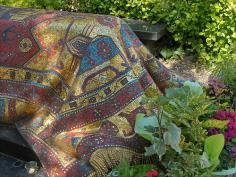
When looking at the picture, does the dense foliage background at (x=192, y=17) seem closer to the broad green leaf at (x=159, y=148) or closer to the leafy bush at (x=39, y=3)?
the leafy bush at (x=39, y=3)

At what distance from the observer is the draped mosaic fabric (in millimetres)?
3191

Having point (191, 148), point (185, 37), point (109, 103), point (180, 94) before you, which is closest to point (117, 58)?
point (109, 103)

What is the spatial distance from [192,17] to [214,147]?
3.07 metres

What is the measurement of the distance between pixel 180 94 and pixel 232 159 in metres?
0.70

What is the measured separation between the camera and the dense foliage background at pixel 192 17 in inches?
210

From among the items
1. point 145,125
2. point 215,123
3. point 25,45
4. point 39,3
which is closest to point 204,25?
point 39,3

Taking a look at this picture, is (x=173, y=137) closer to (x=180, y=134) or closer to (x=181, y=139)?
(x=180, y=134)

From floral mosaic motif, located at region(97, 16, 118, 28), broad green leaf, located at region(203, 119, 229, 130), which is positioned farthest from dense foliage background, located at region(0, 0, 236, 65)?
broad green leaf, located at region(203, 119, 229, 130)

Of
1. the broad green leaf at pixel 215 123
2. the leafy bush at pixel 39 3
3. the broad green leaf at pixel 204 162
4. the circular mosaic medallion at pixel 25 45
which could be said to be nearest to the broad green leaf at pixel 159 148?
the broad green leaf at pixel 204 162

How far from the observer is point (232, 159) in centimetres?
309

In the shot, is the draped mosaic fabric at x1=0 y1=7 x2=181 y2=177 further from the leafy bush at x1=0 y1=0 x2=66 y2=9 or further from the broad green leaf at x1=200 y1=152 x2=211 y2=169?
the leafy bush at x1=0 y1=0 x2=66 y2=9

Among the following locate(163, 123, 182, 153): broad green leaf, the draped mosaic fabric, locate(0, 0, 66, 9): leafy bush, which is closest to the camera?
locate(163, 123, 182, 153): broad green leaf

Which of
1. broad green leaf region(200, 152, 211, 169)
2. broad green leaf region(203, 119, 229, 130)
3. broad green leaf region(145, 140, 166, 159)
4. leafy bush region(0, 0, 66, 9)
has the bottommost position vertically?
leafy bush region(0, 0, 66, 9)

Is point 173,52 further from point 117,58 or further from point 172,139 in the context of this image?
point 172,139
